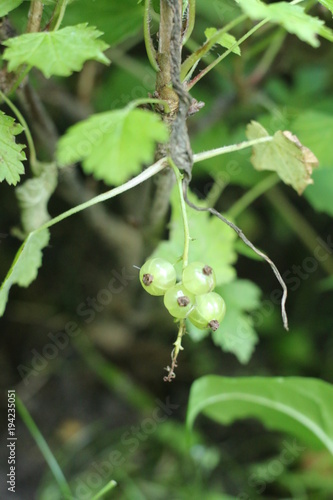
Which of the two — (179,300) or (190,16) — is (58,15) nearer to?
(190,16)

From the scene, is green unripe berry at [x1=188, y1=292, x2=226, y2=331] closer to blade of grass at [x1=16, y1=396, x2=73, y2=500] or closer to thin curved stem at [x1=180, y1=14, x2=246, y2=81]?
thin curved stem at [x1=180, y1=14, x2=246, y2=81]

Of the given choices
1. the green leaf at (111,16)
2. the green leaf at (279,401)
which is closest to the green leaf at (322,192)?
the green leaf at (279,401)

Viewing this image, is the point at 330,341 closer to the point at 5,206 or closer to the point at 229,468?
the point at 229,468

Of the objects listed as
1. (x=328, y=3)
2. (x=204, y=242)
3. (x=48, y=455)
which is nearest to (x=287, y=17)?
(x=328, y=3)

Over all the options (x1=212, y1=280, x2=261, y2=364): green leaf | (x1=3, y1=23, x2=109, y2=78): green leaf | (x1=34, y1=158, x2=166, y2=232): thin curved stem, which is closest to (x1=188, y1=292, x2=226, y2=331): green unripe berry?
(x1=34, y1=158, x2=166, y2=232): thin curved stem

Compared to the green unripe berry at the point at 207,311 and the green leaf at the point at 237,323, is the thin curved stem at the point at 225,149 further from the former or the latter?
the green leaf at the point at 237,323
